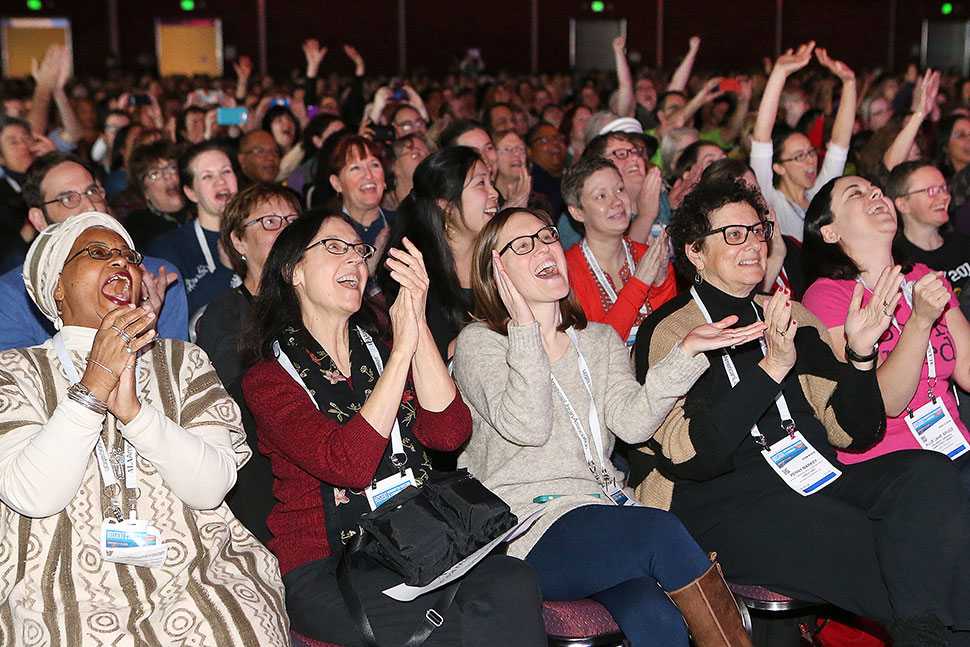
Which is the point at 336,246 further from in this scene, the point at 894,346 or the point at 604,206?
the point at 894,346

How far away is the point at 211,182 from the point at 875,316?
272 centimetres

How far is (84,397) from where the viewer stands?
200 cm

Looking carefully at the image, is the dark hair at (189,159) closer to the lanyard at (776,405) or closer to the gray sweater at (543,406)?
the gray sweater at (543,406)

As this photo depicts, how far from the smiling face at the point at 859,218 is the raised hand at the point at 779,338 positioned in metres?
0.78

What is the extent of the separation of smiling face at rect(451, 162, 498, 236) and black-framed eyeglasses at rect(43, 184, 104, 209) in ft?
4.23

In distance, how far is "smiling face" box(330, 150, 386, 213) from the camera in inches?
169

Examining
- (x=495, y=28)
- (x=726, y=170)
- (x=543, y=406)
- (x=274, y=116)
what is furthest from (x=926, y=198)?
(x=495, y=28)

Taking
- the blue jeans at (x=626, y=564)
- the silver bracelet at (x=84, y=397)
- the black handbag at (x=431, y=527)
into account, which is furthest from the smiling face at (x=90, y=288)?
the blue jeans at (x=626, y=564)

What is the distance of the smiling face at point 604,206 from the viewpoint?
3.79 meters

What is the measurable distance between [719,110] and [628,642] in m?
8.25

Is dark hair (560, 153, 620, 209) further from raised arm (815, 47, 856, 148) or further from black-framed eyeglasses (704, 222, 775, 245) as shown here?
raised arm (815, 47, 856, 148)

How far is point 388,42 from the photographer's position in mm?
21266

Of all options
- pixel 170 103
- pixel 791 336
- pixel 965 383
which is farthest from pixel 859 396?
pixel 170 103

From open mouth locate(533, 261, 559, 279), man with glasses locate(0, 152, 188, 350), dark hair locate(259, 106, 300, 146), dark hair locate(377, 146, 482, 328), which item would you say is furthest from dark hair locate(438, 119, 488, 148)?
dark hair locate(259, 106, 300, 146)
